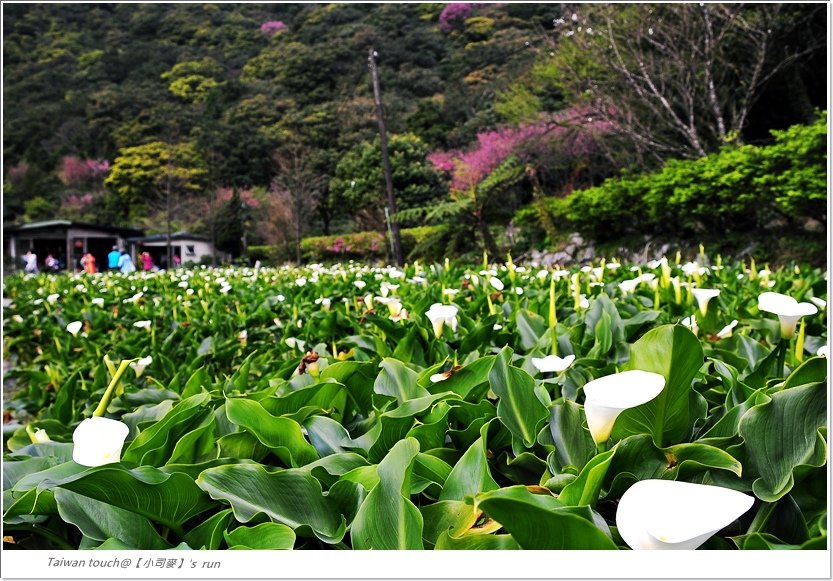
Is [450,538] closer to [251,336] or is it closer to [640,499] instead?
[640,499]

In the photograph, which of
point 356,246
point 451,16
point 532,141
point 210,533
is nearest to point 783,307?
point 210,533

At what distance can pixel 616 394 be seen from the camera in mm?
511

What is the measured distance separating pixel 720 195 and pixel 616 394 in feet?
25.2

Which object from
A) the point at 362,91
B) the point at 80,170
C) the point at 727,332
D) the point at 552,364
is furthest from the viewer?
the point at 80,170

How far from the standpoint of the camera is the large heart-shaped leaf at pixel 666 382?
0.56 metres

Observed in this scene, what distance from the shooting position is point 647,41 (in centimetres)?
971

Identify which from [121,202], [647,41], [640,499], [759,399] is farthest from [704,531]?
[121,202]

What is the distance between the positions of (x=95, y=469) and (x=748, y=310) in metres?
1.53

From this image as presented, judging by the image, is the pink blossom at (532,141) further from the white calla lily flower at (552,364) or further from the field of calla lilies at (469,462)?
the field of calla lilies at (469,462)

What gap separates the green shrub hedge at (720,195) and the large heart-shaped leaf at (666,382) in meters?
6.32

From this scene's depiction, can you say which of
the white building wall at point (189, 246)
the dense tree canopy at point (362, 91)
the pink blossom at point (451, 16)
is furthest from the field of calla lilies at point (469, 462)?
the white building wall at point (189, 246)

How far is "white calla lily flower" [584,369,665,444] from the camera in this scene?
1.61 feet

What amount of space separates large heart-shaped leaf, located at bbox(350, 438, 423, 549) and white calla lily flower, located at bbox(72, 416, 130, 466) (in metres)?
0.30

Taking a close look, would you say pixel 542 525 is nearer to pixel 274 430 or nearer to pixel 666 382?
pixel 666 382
